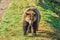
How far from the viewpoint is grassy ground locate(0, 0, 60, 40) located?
33.0 ft

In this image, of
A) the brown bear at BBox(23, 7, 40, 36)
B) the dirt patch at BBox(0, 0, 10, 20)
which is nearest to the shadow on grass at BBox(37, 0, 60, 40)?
the brown bear at BBox(23, 7, 40, 36)

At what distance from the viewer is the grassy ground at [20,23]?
33.0ft

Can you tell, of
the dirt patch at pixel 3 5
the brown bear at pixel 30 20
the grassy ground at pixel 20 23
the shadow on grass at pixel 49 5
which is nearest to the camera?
the brown bear at pixel 30 20

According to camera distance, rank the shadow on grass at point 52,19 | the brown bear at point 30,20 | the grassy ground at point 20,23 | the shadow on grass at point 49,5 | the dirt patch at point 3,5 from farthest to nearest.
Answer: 1. the shadow on grass at point 49,5
2. the dirt patch at point 3,5
3. the shadow on grass at point 52,19
4. the grassy ground at point 20,23
5. the brown bear at point 30,20

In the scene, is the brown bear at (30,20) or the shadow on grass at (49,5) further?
the shadow on grass at (49,5)

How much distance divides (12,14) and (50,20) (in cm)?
175

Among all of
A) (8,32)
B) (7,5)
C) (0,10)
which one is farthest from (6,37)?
(7,5)

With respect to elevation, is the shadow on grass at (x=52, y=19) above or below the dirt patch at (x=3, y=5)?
below

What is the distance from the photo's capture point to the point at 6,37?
992 centimetres

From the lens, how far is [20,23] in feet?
37.4

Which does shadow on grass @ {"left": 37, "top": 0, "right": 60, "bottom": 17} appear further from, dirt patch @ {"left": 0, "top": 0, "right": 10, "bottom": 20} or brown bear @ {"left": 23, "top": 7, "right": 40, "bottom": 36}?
brown bear @ {"left": 23, "top": 7, "right": 40, "bottom": 36}

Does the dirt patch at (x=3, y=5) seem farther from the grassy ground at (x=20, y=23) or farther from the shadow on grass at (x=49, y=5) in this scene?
the shadow on grass at (x=49, y=5)

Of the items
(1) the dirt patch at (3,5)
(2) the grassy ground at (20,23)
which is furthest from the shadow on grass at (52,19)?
(1) the dirt patch at (3,5)

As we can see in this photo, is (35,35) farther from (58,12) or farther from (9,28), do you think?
(58,12)
